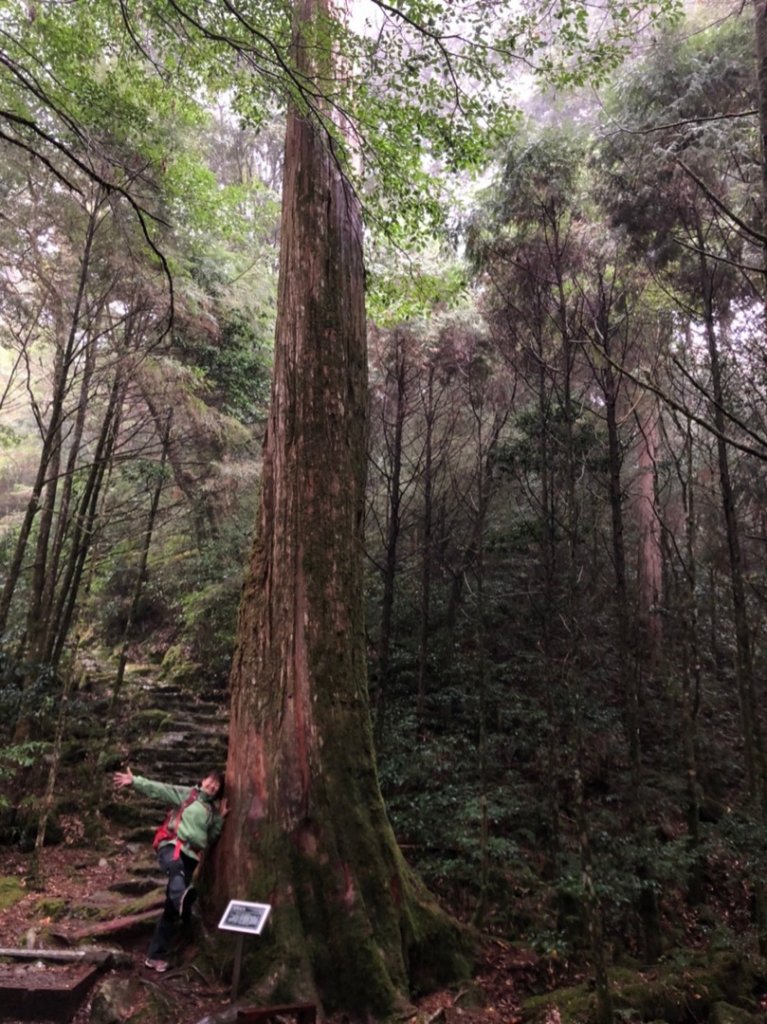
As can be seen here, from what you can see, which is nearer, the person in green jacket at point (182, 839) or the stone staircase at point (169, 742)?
the person in green jacket at point (182, 839)

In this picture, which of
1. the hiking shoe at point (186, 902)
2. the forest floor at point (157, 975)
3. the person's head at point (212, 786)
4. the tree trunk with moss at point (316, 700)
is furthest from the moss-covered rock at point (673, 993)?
the person's head at point (212, 786)

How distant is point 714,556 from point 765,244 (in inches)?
386

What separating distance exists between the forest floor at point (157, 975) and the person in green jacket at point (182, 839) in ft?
0.66

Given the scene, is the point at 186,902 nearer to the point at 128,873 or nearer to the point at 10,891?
the point at 10,891

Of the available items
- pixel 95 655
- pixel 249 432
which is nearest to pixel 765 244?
pixel 249 432

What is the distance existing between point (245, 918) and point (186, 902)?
1.23 m

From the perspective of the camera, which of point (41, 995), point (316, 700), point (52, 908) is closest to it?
point (41, 995)

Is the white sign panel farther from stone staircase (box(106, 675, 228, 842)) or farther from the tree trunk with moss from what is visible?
stone staircase (box(106, 675, 228, 842))

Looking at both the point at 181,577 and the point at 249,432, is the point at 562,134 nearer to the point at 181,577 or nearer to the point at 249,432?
the point at 249,432

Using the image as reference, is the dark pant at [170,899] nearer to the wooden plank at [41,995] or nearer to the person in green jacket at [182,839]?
the person in green jacket at [182,839]

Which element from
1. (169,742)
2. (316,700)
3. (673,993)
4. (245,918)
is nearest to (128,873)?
(169,742)

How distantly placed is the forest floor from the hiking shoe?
18cm

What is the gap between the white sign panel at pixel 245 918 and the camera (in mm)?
3203

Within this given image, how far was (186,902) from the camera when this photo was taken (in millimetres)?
4203
